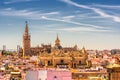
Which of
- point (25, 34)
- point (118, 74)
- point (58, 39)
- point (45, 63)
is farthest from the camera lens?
point (25, 34)

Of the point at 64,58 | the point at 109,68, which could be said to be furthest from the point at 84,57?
the point at 109,68

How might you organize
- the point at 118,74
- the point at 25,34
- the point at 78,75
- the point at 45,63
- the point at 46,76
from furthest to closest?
the point at 25,34
the point at 45,63
the point at 78,75
the point at 46,76
the point at 118,74

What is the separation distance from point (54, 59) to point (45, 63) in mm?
824

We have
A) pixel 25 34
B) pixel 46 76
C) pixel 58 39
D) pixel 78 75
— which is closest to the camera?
pixel 46 76

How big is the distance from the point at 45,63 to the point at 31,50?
22.6 metres

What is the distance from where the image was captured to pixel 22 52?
182ft

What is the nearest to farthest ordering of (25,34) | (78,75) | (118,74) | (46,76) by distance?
(118,74) → (46,76) → (78,75) → (25,34)

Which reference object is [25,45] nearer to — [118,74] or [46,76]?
[46,76]

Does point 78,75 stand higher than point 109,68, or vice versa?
point 109,68

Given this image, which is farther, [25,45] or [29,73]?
[25,45]

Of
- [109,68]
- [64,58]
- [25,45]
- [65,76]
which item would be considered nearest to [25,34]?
[25,45]

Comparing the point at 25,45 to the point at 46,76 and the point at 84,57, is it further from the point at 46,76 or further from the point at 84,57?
the point at 46,76

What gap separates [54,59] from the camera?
33.0m

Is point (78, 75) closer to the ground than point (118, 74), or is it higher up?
closer to the ground
